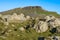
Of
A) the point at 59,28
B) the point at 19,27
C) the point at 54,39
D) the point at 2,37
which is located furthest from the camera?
the point at 19,27

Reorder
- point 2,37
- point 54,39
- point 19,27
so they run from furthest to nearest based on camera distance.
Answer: point 19,27
point 2,37
point 54,39

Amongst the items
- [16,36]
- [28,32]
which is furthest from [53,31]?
[16,36]

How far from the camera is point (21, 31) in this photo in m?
188

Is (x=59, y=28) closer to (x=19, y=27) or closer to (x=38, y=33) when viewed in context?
(x=38, y=33)

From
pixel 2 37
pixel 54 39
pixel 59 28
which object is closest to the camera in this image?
pixel 54 39

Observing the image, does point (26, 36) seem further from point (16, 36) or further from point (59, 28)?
point (59, 28)

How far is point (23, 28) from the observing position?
193375 mm

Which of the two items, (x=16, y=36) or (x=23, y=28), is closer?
(x=16, y=36)

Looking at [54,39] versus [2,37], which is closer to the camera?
[54,39]

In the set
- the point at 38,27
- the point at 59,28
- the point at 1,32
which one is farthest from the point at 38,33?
the point at 1,32

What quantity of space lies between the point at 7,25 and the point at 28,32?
26.3 metres

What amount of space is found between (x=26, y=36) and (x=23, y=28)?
16.4m

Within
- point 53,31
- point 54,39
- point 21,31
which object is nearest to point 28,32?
point 21,31

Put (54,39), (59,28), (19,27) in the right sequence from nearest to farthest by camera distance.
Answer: (54,39) < (59,28) < (19,27)
